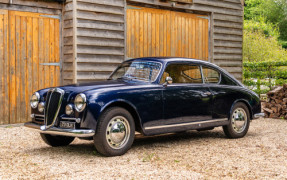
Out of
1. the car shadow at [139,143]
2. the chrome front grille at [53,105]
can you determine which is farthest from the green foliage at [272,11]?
the chrome front grille at [53,105]

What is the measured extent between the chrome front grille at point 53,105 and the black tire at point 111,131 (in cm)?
68

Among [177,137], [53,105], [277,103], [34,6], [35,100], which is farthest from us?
[277,103]

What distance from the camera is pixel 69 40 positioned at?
31.1 feet

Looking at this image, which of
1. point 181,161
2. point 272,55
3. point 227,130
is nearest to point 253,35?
point 272,55

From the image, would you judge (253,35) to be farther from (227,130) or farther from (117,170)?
(117,170)

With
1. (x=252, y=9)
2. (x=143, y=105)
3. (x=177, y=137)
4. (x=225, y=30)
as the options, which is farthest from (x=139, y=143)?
(x=252, y=9)

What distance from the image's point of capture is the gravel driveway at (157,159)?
4746 mm

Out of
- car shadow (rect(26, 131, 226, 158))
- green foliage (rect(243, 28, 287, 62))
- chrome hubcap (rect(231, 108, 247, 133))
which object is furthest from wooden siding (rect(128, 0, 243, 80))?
green foliage (rect(243, 28, 287, 62))

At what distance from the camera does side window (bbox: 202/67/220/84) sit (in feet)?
23.6

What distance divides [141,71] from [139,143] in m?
1.33

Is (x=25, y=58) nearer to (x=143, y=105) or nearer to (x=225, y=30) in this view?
(x=143, y=105)

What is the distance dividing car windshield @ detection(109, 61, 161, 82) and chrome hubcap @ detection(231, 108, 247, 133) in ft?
6.53

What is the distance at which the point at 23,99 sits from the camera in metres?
9.09

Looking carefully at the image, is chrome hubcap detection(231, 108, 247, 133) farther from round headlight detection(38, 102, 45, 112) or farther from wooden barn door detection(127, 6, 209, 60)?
wooden barn door detection(127, 6, 209, 60)
